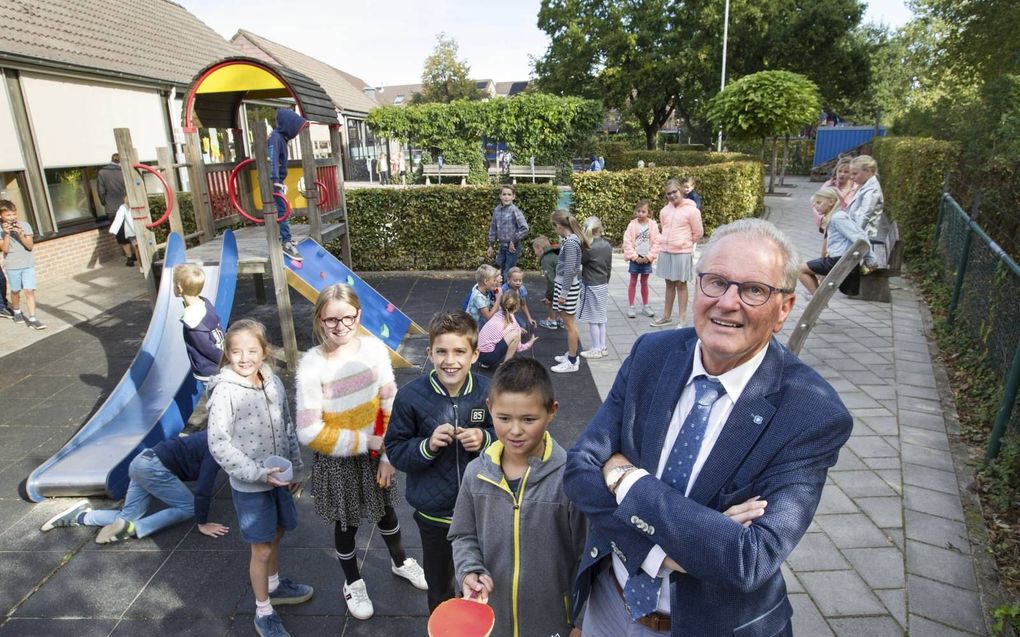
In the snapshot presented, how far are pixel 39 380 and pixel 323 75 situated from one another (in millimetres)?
32508

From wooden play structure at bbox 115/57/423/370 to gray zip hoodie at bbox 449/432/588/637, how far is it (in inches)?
193

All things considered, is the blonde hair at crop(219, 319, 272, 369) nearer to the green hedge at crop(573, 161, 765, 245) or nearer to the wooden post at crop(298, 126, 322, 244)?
the wooden post at crop(298, 126, 322, 244)

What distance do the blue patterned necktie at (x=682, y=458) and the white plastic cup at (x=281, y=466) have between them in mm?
1940

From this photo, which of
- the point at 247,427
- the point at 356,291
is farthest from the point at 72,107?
the point at 247,427

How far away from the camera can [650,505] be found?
1.49 m

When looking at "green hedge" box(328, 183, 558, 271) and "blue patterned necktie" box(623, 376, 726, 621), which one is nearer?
"blue patterned necktie" box(623, 376, 726, 621)

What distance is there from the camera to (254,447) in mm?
3025

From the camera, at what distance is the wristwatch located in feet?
5.35

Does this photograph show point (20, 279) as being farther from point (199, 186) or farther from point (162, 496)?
point (162, 496)

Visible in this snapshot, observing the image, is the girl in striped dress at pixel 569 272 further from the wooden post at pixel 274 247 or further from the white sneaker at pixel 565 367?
the wooden post at pixel 274 247

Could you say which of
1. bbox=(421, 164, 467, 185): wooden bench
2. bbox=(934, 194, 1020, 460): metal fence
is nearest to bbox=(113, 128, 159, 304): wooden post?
bbox=(934, 194, 1020, 460): metal fence

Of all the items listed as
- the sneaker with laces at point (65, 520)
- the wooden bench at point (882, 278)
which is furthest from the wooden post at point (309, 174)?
the wooden bench at point (882, 278)

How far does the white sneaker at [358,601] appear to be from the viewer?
→ 3191 millimetres

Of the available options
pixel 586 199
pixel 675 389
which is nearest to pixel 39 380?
pixel 675 389
